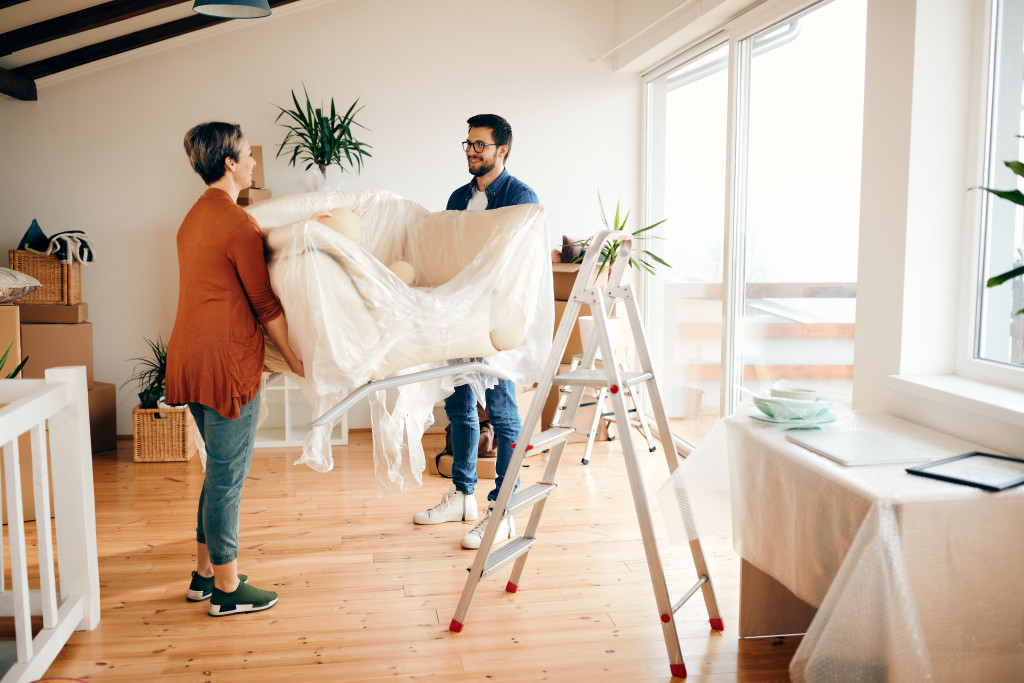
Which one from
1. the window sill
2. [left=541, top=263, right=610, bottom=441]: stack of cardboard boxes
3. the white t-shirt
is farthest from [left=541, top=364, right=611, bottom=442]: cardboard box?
the window sill

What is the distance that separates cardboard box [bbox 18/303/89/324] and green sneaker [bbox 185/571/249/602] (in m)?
2.36

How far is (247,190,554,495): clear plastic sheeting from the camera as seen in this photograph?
5.92 ft

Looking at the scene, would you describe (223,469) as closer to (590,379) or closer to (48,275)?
(590,379)

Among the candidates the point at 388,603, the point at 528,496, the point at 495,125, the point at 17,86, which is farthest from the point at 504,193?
the point at 17,86

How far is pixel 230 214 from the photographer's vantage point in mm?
2043

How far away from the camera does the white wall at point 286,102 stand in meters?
4.54

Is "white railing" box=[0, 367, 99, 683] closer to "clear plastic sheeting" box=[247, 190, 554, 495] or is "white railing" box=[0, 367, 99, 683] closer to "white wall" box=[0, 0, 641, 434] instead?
"clear plastic sheeting" box=[247, 190, 554, 495]

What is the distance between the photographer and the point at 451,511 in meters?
3.22

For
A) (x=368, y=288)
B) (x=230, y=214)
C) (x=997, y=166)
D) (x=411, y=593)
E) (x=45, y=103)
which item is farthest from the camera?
(x=45, y=103)

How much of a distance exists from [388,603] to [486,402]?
85cm

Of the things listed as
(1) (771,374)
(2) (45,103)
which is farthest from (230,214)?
(2) (45,103)

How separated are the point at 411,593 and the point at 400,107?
317 cm

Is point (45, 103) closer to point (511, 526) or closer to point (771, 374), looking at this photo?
point (511, 526)

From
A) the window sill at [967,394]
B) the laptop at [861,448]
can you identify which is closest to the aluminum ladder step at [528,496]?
the laptop at [861,448]
